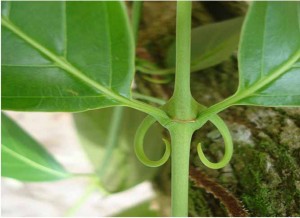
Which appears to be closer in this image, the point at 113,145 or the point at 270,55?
the point at 270,55

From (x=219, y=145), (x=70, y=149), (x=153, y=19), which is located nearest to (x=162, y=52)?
(x=153, y=19)

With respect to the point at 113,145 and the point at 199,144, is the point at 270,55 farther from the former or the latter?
the point at 113,145

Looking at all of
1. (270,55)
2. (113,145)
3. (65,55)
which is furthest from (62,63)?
(113,145)

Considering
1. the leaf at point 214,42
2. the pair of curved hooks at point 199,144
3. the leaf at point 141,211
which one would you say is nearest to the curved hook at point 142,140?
the pair of curved hooks at point 199,144

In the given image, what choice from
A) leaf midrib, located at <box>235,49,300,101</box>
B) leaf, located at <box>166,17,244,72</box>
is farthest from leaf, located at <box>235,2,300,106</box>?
leaf, located at <box>166,17,244,72</box>

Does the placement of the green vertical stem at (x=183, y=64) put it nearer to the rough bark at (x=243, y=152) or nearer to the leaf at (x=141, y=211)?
the rough bark at (x=243, y=152)

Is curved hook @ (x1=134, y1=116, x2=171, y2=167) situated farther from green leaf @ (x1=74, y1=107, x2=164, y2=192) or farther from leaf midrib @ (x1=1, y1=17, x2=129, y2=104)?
green leaf @ (x1=74, y1=107, x2=164, y2=192)
